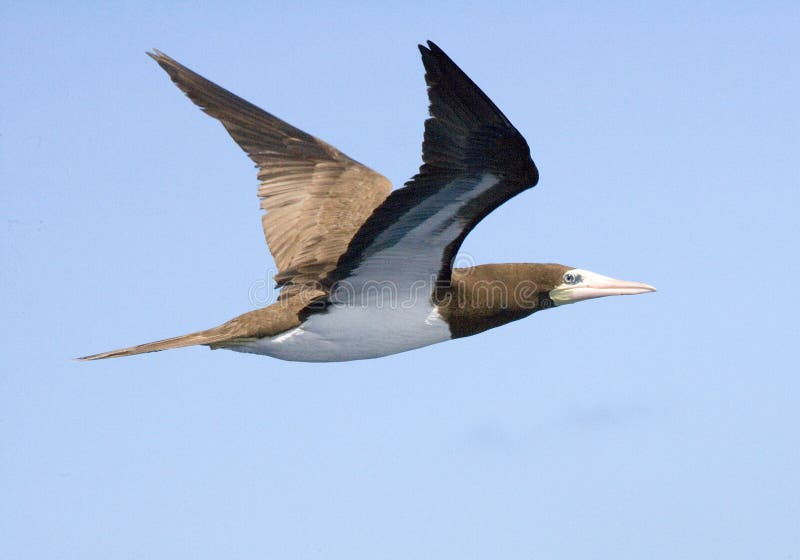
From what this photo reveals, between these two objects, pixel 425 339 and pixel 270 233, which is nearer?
pixel 425 339

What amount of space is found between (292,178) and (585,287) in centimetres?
335

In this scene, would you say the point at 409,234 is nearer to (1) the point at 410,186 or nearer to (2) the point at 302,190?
(1) the point at 410,186

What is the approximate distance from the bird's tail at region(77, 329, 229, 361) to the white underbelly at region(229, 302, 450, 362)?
242mm

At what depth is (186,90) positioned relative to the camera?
34.1ft

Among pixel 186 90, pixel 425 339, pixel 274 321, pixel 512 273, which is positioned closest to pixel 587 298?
pixel 512 273

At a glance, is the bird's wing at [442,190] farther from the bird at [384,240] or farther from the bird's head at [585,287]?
the bird's head at [585,287]

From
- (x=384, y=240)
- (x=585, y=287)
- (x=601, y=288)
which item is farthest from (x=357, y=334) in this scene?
(x=601, y=288)

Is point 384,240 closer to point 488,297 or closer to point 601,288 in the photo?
Answer: point 488,297

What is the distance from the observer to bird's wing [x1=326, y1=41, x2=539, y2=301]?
7.02 metres

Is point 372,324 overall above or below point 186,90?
below

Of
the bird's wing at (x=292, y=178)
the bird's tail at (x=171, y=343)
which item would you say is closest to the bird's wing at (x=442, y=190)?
the bird's tail at (x=171, y=343)

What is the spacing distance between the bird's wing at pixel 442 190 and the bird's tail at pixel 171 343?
1083mm

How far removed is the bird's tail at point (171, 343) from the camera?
8.80 meters

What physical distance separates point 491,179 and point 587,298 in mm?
2197
